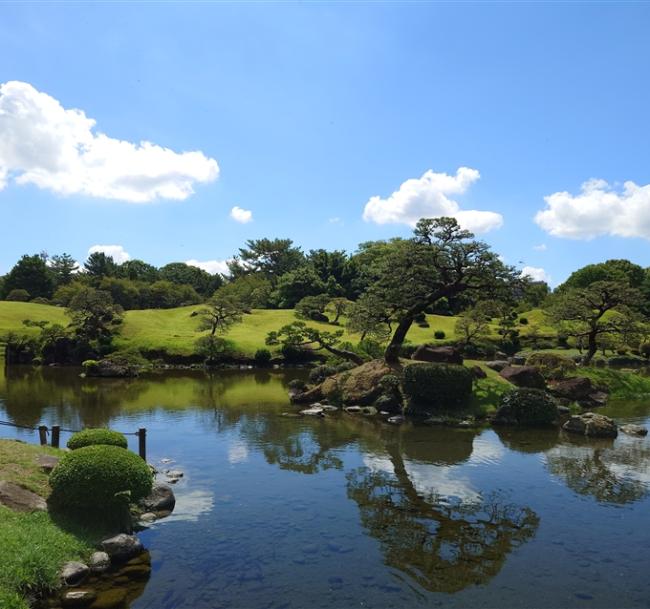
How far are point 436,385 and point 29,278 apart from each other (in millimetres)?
92719

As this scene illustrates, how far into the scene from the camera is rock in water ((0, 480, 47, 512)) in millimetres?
12336

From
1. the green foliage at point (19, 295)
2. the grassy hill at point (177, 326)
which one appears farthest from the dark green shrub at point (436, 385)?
the green foliage at point (19, 295)

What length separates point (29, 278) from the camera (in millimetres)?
97500

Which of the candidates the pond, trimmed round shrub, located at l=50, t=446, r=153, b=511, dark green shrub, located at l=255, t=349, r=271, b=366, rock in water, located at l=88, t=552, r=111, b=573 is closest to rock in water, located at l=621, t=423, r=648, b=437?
the pond

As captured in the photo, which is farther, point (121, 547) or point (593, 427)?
point (593, 427)

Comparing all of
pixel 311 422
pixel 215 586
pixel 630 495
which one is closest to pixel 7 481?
pixel 215 586

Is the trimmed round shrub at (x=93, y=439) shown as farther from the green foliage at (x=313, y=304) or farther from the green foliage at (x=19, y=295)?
the green foliage at (x=19, y=295)

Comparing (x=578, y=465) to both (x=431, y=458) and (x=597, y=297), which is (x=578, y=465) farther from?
(x=597, y=297)

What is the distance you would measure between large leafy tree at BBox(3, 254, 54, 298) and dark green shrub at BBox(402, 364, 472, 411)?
294 ft

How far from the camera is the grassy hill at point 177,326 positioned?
186ft

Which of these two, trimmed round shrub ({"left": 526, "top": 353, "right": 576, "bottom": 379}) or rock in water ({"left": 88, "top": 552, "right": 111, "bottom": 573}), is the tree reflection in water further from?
rock in water ({"left": 88, "top": 552, "right": 111, "bottom": 573})

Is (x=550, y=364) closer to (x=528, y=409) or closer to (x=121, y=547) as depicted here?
(x=528, y=409)

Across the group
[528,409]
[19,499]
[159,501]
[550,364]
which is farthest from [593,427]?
[19,499]

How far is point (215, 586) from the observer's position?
10469 millimetres
